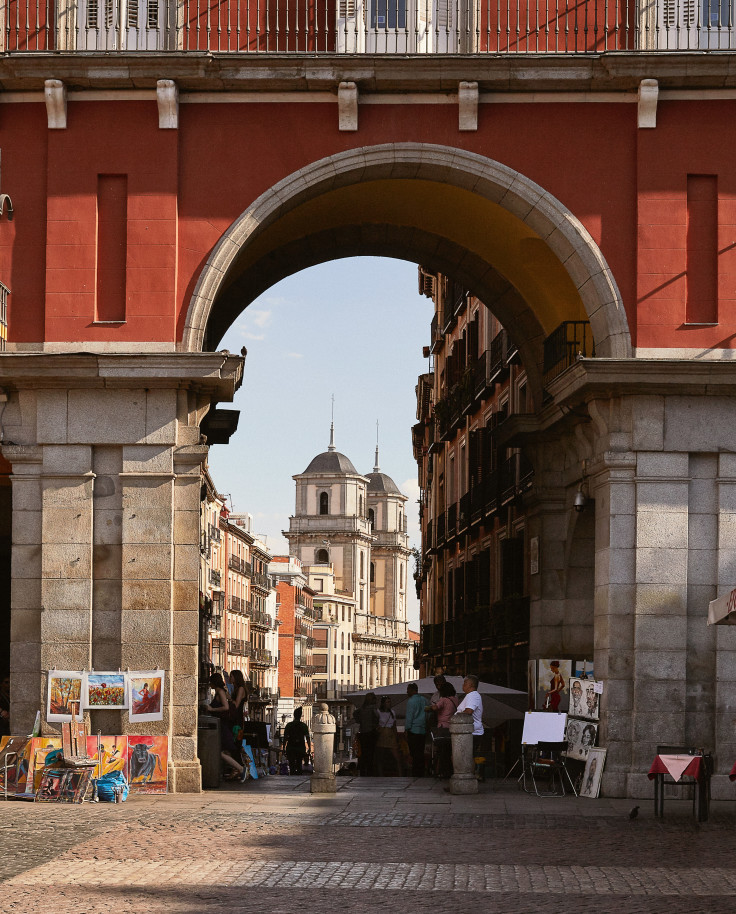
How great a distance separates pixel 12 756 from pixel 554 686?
7852mm

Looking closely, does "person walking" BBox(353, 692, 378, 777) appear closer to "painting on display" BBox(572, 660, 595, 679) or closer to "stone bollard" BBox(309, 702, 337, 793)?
"painting on display" BBox(572, 660, 595, 679)

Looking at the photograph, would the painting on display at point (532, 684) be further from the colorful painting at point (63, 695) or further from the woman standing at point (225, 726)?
the colorful painting at point (63, 695)

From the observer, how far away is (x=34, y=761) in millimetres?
20547

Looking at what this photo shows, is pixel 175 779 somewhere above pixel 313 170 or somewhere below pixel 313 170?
below

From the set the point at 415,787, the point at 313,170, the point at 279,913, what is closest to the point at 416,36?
the point at 313,170

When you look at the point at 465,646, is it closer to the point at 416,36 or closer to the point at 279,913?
the point at 416,36

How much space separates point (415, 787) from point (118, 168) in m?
9.35

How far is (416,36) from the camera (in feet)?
73.3

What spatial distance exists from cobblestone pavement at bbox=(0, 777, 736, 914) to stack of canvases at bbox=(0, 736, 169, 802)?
0.58 m

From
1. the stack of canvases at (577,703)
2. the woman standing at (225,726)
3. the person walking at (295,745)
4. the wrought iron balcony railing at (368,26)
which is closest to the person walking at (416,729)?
the stack of canvases at (577,703)

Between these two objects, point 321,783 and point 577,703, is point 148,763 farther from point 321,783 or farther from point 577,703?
point 577,703

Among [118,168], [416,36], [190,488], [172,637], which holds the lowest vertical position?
[172,637]

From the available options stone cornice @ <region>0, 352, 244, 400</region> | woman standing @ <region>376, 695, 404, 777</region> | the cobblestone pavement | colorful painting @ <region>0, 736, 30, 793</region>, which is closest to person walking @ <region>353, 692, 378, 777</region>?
woman standing @ <region>376, 695, 404, 777</region>

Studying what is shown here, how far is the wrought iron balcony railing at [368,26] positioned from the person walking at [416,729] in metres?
9.93
